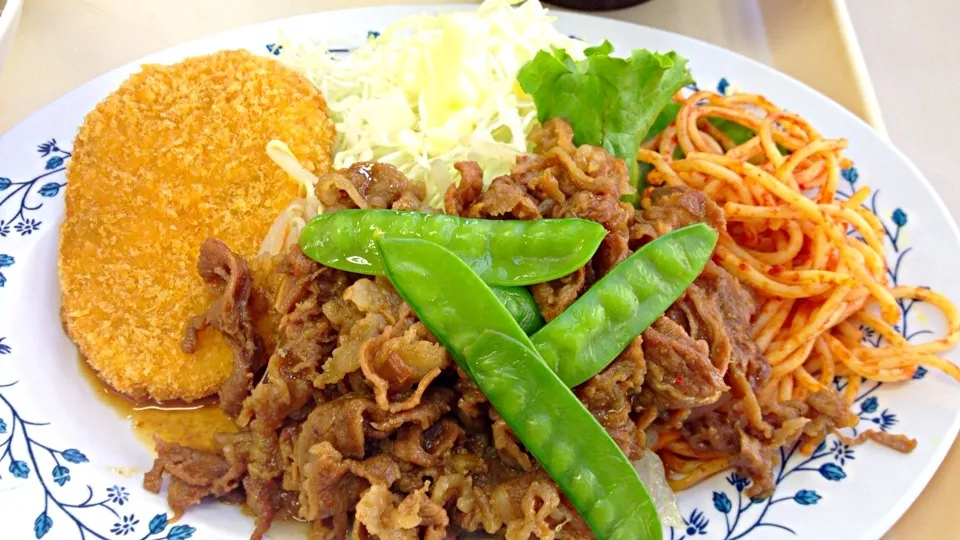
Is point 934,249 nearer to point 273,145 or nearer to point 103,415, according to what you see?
point 273,145

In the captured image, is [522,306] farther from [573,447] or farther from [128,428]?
[128,428]

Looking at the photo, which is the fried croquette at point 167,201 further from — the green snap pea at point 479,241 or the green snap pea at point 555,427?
the green snap pea at point 555,427

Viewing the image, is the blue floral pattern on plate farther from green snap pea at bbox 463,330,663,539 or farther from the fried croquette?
green snap pea at bbox 463,330,663,539

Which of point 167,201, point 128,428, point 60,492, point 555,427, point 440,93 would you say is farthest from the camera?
point 440,93

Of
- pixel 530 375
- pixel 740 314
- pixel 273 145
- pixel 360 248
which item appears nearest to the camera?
pixel 530 375

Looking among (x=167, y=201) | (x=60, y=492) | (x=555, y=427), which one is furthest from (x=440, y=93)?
(x=60, y=492)

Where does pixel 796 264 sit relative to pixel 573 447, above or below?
below

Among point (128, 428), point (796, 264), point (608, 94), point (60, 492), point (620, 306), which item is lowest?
point (796, 264)

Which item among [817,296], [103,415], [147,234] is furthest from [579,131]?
[103,415]
